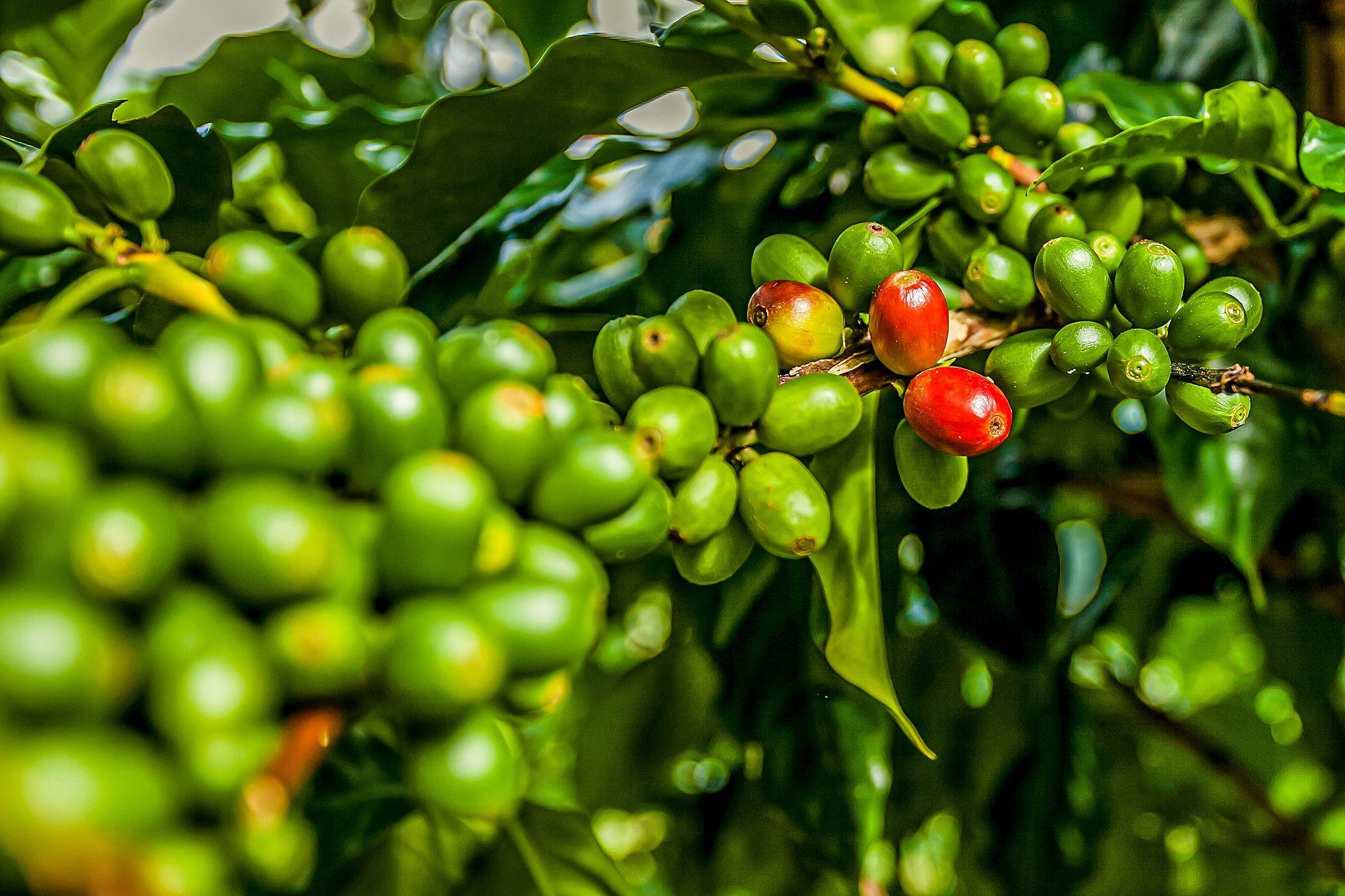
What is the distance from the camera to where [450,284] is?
26.3 inches

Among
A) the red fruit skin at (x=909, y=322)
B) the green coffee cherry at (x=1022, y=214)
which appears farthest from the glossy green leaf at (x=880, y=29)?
the red fruit skin at (x=909, y=322)

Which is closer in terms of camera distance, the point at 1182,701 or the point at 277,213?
the point at 277,213

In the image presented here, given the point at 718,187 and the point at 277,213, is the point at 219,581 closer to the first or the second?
the point at 277,213

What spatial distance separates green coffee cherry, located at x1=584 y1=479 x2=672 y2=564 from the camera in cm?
36

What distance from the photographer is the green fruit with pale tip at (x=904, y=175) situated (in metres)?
0.60

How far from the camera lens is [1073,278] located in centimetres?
47

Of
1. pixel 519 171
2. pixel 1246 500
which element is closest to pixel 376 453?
pixel 519 171

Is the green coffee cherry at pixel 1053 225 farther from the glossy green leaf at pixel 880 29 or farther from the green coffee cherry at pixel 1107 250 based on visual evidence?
the glossy green leaf at pixel 880 29

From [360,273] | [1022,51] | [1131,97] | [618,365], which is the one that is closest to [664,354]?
[618,365]

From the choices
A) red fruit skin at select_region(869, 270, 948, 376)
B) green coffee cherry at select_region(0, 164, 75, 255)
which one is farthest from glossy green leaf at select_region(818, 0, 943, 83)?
green coffee cherry at select_region(0, 164, 75, 255)

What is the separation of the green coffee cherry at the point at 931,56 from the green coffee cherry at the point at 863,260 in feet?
0.64

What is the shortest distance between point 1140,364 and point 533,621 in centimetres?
33

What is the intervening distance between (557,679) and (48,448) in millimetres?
172

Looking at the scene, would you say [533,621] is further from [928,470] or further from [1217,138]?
[1217,138]
